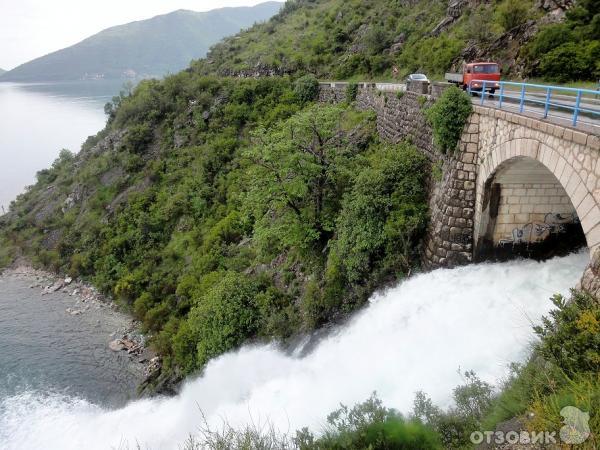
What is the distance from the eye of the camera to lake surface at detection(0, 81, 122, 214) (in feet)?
243

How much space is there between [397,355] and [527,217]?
218 inches

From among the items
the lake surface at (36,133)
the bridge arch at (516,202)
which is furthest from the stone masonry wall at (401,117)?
the lake surface at (36,133)

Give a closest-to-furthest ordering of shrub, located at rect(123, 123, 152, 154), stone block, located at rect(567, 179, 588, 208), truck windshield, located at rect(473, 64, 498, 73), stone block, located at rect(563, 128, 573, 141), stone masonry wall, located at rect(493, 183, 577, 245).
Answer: stone block, located at rect(567, 179, 588, 208)
stone block, located at rect(563, 128, 573, 141)
stone masonry wall, located at rect(493, 183, 577, 245)
truck windshield, located at rect(473, 64, 498, 73)
shrub, located at rect(123, 123, 152, 154)

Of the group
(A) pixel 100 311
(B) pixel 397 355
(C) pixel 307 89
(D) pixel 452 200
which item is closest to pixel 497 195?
(D) pixel 452 200

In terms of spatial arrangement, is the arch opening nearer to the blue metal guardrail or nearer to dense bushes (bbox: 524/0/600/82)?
the blue metal guardrail

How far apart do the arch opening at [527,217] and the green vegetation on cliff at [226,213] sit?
7.93 ft

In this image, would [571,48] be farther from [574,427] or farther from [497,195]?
[574,427]

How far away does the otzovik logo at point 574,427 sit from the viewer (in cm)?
427

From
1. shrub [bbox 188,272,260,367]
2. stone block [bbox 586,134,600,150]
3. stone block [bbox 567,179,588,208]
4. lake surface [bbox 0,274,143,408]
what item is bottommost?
lake surface [bbox 0,274,143,408]

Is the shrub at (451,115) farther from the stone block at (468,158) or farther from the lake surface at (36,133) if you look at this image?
the lake surface at (36,133)

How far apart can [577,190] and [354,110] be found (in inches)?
726

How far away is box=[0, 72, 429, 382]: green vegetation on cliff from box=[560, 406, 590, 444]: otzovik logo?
29.6 ft

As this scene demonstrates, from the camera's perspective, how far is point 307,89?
3372cm

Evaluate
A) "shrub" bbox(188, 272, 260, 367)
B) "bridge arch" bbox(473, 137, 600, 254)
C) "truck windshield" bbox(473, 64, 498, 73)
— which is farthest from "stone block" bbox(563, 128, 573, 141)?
"shrub" bbox(188, 272, 260, 367)
